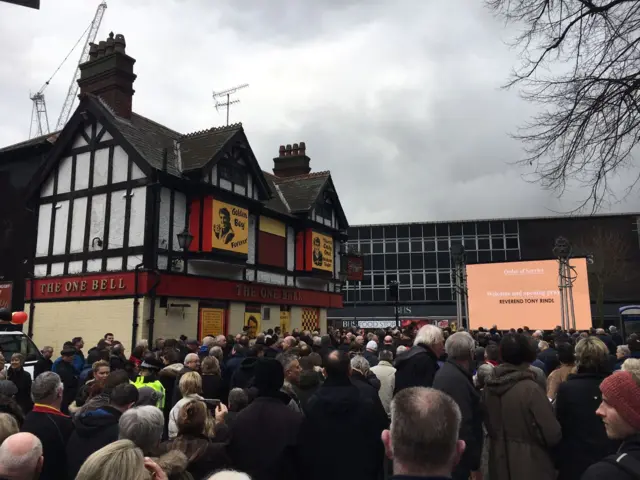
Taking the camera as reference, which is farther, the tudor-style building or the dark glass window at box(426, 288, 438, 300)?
the dark glass window at box(426, 288, 438, 300)

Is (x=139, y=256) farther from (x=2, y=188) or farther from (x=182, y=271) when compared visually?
(x=2, y=188)

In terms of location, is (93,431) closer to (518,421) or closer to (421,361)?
(421,361)

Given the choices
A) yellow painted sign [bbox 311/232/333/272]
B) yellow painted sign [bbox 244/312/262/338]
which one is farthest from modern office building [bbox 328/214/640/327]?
yellow painted sign [bbox 244/312/262/338]

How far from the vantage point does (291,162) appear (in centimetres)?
3128

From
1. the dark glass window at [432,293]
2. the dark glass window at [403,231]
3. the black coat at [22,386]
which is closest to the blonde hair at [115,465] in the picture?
the black coat at [22,386]

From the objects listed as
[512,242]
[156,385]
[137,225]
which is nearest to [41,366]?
[156,385]

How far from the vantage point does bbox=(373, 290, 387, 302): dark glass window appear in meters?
52.0

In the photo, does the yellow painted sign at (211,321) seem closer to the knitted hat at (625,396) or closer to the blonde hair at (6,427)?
the blonde hair at (6,427)

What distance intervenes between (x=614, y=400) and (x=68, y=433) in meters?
4.12

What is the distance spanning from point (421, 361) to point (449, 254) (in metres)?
46.8

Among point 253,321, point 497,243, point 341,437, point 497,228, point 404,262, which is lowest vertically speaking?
point 341,437

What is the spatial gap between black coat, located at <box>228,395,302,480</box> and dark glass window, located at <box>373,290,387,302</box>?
4877 cm

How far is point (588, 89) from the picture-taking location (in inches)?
280

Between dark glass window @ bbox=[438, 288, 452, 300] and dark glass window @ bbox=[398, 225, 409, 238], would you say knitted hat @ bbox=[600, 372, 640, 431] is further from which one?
dark glass window @ bbox=[398, 225, 409, 238]
